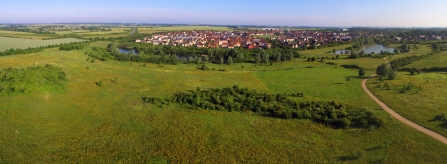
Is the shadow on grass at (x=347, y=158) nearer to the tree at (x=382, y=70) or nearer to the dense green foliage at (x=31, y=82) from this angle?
the dense green foliage at (x=31, y=82)

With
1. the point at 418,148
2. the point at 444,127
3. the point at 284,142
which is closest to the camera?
the point at 418,148

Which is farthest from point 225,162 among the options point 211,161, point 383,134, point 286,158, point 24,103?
point 24,103

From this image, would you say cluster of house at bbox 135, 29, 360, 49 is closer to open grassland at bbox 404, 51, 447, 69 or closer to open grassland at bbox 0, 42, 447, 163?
open grassland at bbox 404, 51, 447, 69

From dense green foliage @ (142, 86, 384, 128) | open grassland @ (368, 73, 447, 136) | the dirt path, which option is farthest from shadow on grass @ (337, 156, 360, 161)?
open grassland @ (368, 73, 447, 136)

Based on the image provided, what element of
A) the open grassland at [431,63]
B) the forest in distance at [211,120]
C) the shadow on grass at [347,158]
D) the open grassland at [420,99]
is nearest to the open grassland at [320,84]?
the forest in distance at [211,120]

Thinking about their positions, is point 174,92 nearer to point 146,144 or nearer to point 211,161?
point 146,144
